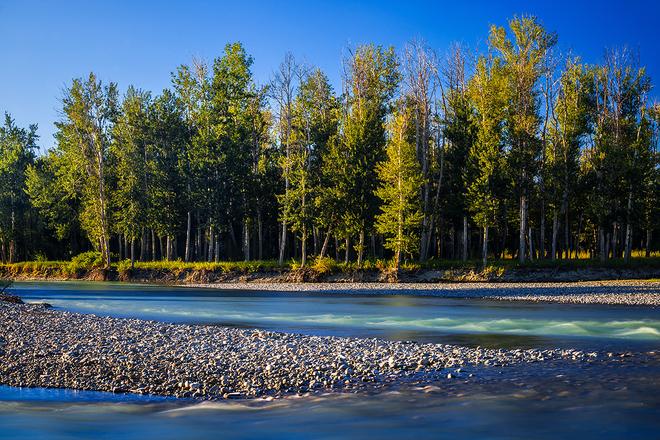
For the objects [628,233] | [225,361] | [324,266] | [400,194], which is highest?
[400,194]

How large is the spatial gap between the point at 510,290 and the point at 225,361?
95.4 ft

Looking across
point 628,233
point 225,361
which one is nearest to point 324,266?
point 628,233

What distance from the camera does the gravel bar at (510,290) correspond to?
33.8 meters

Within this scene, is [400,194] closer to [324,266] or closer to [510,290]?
[324,266]

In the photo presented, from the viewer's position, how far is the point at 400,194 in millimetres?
48656

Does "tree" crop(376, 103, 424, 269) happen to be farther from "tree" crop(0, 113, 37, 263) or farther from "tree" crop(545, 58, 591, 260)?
"tree" crop(0, 113, 37, 263)

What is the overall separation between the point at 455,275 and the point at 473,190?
7.39 metres

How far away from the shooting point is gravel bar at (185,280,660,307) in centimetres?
3381

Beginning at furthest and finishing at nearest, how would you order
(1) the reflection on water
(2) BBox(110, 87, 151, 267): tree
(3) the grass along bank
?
(2) BBox(110, 87, 151, 267): tree < (3) the grass along bank < (1) the reflection on water

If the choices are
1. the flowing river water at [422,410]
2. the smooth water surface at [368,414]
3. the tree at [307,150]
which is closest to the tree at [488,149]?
the tree at [307,150]

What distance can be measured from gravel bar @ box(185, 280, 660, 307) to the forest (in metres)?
5.08

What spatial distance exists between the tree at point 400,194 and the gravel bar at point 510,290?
3536mm

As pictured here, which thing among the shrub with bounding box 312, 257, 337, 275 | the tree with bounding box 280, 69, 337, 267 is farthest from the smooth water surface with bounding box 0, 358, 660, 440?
the tree with bounding box 280, 69, 337, 267

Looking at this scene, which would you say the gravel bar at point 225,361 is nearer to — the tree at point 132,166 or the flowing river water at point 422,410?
the flowing river water at point 422,410
